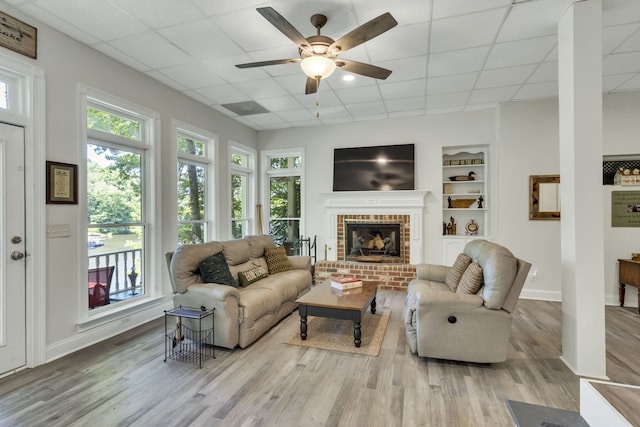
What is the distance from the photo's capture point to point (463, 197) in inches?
217

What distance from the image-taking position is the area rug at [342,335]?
3021 mm

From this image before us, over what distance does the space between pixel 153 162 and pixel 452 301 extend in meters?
3.70

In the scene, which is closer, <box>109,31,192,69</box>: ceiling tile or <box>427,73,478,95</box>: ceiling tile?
<box>109,31,192,69</box>: ceiling tile

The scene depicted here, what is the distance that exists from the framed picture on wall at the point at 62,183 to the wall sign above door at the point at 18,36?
0.94 metres

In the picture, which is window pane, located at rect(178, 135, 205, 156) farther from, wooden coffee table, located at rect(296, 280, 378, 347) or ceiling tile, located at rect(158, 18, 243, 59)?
wooden coffee table, located at rect(296, 280, 378, 347)

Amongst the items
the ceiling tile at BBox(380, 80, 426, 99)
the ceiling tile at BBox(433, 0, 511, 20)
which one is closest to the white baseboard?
the ceiling tile at BBox(433, 0, 511, 20)

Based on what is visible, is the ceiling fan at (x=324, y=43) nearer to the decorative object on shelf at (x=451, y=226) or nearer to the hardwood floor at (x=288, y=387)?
the hardwood floor at (x=288, y=387)

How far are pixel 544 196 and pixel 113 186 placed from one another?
18.9 feet

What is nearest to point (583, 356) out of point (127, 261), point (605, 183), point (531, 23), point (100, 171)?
point (531, 23)

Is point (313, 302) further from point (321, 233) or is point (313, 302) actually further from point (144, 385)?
point (321, 233)

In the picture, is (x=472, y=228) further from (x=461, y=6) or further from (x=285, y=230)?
(x=461, y=6)

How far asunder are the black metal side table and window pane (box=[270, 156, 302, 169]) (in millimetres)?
3863

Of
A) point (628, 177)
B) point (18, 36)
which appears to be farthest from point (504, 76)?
point (18, 36)

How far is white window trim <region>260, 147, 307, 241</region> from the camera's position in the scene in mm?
6188
